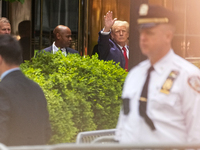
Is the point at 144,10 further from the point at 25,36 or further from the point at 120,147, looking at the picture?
the point at 25,36

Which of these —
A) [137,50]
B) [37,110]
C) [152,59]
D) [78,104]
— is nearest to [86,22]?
[78,104]

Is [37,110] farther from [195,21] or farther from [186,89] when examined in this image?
[195,21]

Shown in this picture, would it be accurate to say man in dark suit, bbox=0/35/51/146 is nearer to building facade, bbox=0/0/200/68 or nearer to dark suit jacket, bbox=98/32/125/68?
dark suit jacket, bbox=98/32/125/68

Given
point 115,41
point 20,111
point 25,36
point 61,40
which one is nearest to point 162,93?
point 20,111

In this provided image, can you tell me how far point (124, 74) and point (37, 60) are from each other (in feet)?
3.82

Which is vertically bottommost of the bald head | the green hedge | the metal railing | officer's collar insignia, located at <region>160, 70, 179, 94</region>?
the green hedge

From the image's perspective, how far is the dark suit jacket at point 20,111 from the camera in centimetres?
309

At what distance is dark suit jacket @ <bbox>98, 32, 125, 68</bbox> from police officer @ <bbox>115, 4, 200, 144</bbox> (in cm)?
247

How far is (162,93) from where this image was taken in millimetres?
2090

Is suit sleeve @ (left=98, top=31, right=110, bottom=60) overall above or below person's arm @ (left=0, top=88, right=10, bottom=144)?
above

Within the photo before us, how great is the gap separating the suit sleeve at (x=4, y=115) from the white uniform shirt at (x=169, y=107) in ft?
3.90

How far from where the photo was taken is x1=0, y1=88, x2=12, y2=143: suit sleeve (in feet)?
10.0

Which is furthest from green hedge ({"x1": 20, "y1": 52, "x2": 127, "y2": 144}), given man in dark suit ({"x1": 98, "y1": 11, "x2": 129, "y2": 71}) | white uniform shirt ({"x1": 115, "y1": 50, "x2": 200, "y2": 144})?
white uniform shirt ({"x1": 115, "y1": 50, "x2": 200, "y2": 144})

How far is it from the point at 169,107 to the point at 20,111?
4.59 ft
